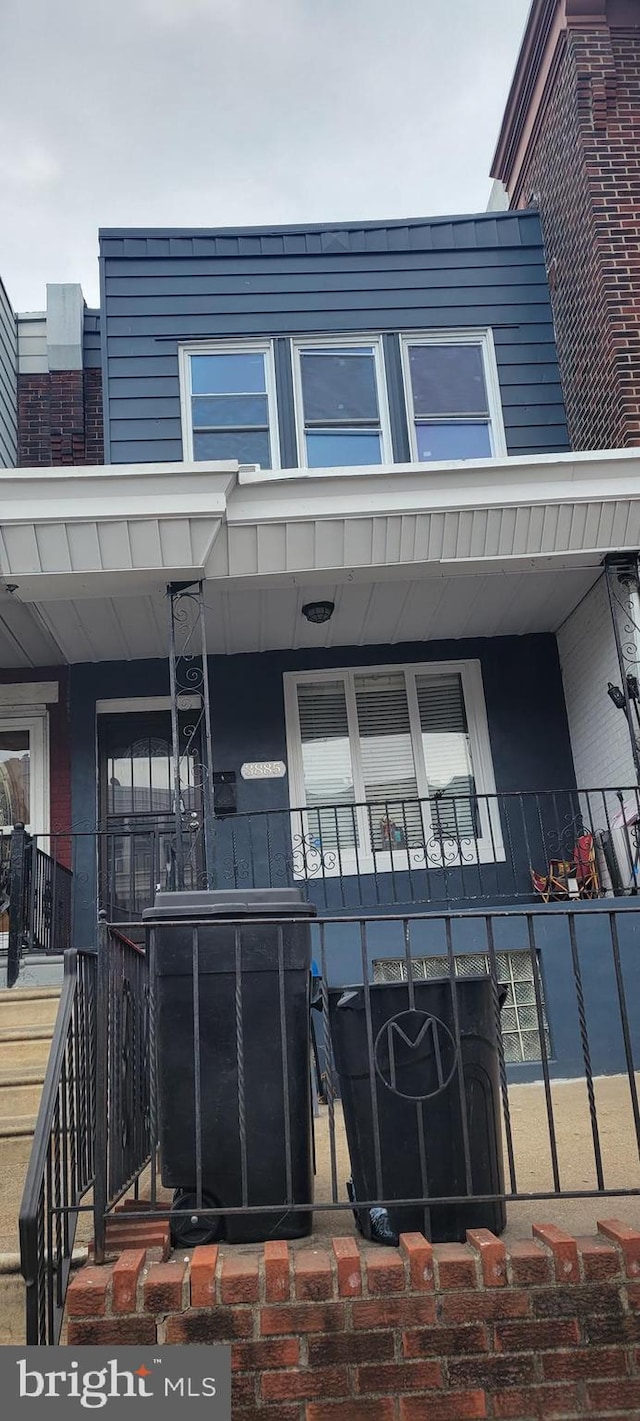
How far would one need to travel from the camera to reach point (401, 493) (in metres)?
7.21

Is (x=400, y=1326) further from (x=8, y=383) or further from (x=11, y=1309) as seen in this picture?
(x=8, y=383)

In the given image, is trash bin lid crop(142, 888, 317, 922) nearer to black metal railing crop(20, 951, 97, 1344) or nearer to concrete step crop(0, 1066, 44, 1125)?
black metal railing crop(20, 951, 97, 1344)

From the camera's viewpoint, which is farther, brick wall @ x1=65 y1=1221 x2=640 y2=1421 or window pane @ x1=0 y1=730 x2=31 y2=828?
window pane @ x1=0 y1=730 x2=31 y2=828

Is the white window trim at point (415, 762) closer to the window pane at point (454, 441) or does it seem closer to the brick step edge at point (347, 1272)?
the window pane at point (454, 441)

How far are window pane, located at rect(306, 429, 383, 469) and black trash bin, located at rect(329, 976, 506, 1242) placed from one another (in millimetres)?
7240

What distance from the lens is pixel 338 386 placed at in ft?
31.9

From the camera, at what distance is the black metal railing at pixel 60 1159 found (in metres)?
2.34

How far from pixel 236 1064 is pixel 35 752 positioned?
6923 millimetres

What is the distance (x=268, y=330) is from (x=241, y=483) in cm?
337

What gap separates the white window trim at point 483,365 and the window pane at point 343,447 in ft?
1.19

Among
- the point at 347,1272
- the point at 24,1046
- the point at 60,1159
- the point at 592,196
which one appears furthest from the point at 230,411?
the point at 347,1272

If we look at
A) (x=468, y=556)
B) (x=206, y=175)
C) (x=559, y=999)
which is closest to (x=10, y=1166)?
(x=559, y=999)

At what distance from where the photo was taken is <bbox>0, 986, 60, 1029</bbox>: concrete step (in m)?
5.95

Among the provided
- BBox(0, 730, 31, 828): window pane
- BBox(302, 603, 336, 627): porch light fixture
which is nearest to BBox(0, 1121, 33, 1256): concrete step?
BBox(302, 603, 336, 627): porch light fixture
